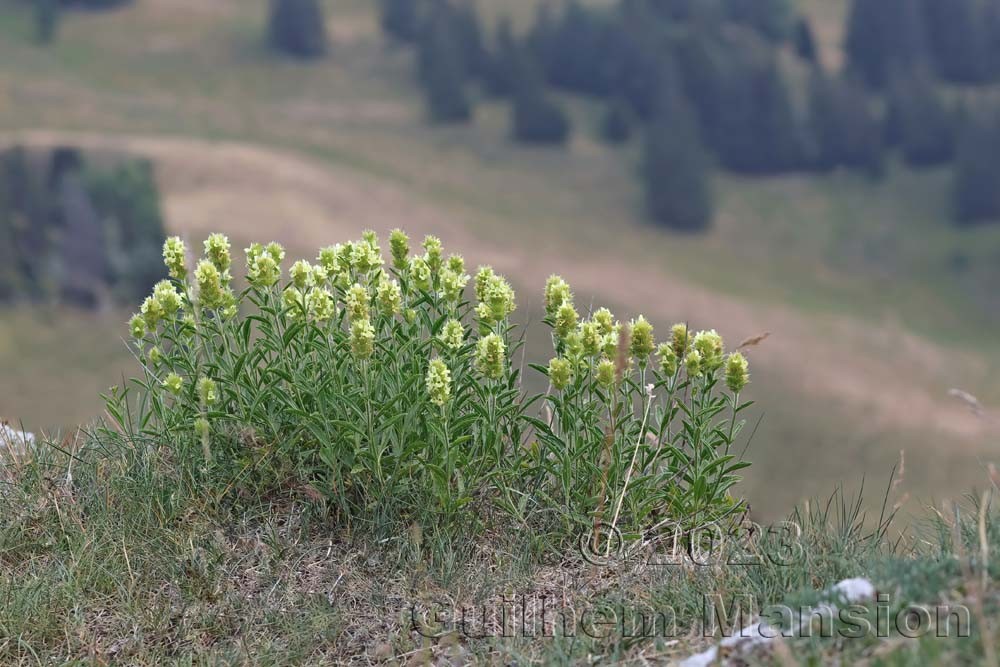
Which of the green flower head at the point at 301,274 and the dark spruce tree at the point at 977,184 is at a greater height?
the dark spruce tree at the point at 977,184

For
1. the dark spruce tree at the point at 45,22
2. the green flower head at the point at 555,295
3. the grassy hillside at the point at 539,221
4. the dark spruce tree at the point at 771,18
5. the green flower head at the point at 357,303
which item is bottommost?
the green flower head at the point at 357,303

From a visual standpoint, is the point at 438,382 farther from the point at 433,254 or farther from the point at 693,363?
the point at 693,363

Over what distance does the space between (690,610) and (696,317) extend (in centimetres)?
8004

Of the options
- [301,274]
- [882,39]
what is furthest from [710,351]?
[882,39]

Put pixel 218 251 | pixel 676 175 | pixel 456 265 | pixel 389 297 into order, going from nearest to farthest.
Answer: pixel 389 297 < pixel 218 251 < pixel 456 265 < pixel 676 175

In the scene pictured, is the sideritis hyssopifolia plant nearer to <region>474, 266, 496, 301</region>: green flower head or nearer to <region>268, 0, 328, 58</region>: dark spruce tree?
<region>474, 266, 496, 301</region>: green flower head

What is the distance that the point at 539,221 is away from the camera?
318ft

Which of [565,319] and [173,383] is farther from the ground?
[565,319]

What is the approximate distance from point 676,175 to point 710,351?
97271 millimetres

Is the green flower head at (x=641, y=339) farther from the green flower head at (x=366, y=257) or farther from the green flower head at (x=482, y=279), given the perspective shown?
the green flower head at (x=366, y=257)

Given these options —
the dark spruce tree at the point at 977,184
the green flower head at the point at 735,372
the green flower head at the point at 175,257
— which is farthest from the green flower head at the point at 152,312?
the dark spruce tree at the point at 977,184

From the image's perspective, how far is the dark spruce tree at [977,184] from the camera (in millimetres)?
97000

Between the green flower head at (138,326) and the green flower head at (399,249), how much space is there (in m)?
0.94

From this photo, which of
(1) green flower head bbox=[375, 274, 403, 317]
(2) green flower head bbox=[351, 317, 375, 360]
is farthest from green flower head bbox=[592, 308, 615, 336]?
(2) green flower head bbox=[351, 317, 375, 360]
